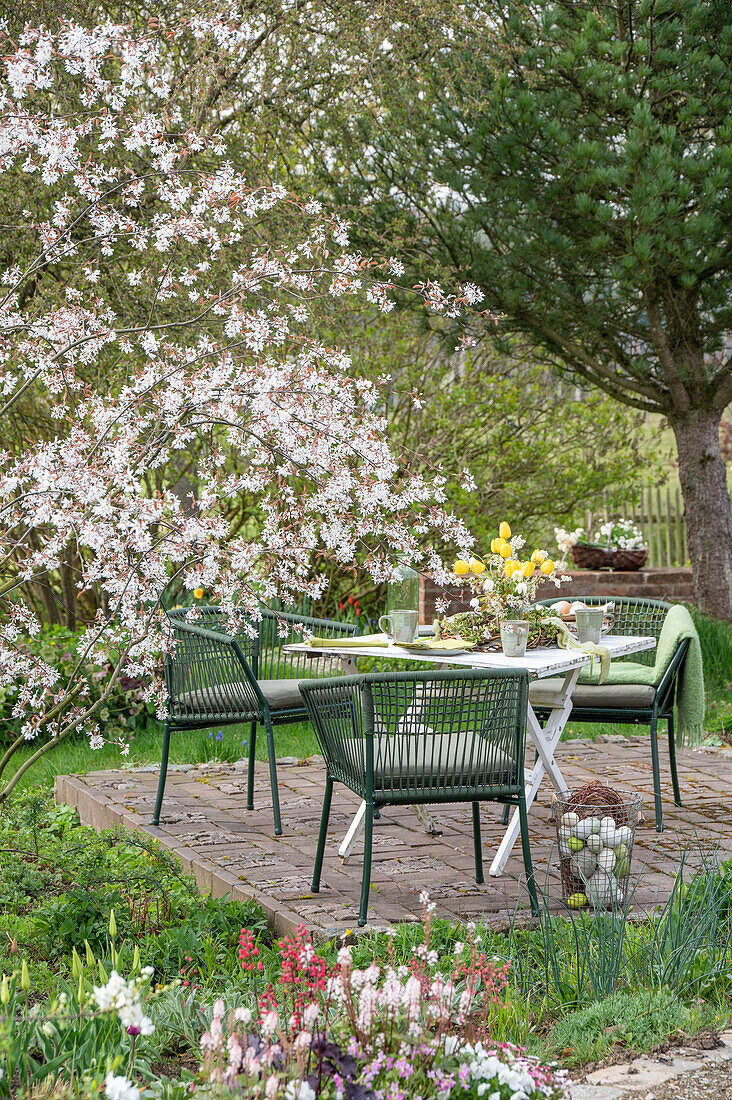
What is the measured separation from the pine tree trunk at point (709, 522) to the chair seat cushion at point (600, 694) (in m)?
4.52

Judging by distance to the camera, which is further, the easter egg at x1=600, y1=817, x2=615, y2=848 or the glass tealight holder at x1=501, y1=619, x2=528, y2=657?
the glass tealight holder at x1=501, y1=619, x2=528, y2=657

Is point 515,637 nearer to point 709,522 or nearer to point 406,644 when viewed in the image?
point 406,644

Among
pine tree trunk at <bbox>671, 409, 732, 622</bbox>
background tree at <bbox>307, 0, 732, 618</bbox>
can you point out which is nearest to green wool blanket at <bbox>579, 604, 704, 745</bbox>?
background tree at <bbox>307, 0, 732, 618</bbox>

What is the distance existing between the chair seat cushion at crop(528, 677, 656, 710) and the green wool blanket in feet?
0.17

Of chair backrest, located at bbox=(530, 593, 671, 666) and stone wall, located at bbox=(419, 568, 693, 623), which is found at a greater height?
stone wall, located at bbox=(419, 568, 693, 623)

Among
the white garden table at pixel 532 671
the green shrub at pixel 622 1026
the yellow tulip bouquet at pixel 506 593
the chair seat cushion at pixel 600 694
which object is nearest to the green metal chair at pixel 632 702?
the chair seat cushion at pixel 600 694

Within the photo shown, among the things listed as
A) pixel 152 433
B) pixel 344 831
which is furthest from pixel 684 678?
pixel 152 433

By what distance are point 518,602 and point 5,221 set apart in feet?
12.5

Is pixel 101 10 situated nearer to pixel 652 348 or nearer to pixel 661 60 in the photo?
pixel 661 60

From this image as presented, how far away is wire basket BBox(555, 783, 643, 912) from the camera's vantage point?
3.60 metres

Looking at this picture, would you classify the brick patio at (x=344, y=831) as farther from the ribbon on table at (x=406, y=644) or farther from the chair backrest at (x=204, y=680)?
the ribbon on table at (x=406, y=644)

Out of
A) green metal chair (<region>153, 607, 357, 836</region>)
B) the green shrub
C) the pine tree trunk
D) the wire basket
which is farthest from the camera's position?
the pine tree trunk

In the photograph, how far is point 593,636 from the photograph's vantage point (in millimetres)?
4578

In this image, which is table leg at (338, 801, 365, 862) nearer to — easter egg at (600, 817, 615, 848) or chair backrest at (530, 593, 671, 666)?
easter egg at (600, 817, 615, 848)
